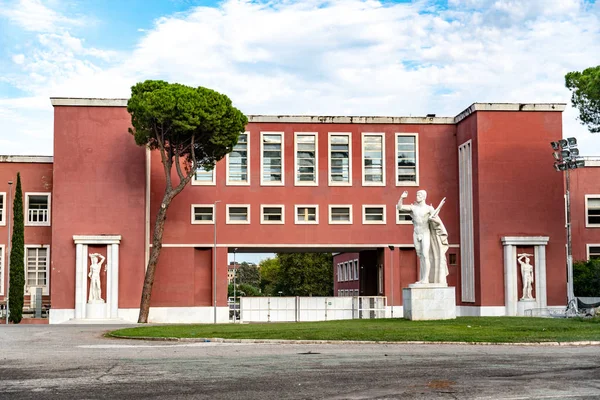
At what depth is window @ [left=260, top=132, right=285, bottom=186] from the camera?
49906 mm

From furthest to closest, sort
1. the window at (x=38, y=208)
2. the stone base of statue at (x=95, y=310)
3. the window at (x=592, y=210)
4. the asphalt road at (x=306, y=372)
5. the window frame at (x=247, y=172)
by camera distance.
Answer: the window at (x=592, y=210)
the window at (x=38, y=208)
the window frame at (x=247, y=172)
the stone base of statue at (x=95, y=310)
the asphalt road at (x=306, y=372)

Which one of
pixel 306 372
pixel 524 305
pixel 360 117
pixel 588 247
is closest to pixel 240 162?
pixel 360 117

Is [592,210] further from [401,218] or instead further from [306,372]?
[306,372]

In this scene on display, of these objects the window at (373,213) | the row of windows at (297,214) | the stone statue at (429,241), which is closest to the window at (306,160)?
the row of windows at (297,214)

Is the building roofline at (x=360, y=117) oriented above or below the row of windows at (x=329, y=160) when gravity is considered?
above

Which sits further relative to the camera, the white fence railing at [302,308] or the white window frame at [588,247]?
the white window frame at [588,247]

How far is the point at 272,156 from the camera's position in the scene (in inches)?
1970

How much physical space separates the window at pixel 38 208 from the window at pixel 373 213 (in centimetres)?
1794

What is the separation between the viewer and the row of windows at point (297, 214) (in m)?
49.1

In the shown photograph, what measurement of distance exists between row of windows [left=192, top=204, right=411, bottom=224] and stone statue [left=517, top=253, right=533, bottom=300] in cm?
666

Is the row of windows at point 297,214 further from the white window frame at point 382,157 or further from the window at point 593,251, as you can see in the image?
the window at point 593,251

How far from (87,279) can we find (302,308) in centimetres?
1198

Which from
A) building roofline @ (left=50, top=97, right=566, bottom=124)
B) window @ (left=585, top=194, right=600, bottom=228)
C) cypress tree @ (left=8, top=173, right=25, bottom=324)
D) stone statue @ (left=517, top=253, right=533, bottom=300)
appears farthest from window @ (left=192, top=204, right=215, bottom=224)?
window @ (left=585, top=194, right=600, bottom=228)

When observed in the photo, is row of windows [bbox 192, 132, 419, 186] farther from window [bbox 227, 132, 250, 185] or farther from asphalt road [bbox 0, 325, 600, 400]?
asphalt road [bbox 0, 325, 600, 400]
